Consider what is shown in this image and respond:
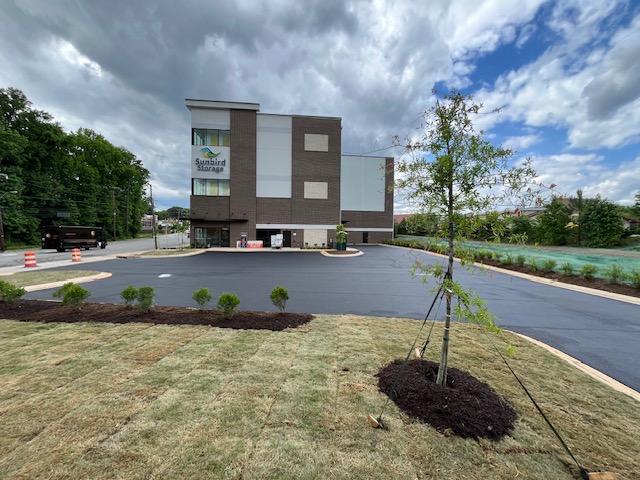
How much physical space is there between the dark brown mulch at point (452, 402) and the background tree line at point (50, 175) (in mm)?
42977

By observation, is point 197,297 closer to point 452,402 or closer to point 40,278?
point 452,402

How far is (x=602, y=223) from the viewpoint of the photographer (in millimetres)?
26516

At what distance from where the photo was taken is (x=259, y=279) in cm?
1127

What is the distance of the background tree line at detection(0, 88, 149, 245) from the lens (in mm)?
29477

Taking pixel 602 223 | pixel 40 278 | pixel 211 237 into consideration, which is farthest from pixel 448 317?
pixel 602 223

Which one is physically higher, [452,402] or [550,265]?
[550,265]

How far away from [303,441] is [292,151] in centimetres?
3106

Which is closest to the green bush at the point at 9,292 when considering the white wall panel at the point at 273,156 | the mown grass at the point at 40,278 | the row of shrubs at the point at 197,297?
the row of shrubs at the point at 197,297

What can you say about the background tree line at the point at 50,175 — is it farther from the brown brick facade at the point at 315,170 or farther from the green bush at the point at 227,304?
the green bush at the point at 227,304

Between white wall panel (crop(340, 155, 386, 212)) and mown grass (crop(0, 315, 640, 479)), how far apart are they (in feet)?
122

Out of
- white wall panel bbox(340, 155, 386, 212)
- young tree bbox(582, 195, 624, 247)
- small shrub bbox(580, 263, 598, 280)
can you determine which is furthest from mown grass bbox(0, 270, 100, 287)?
young tree bbox(582, 195, 624, 247)

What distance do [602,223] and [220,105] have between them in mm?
41171

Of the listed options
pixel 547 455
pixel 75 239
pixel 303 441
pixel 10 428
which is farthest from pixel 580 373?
pixel 75 239

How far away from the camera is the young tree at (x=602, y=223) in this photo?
2594 centimetres
